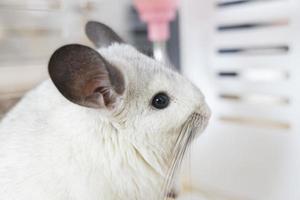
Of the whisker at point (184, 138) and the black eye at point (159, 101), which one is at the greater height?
the black eye at point (159, 101)

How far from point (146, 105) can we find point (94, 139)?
12 cm

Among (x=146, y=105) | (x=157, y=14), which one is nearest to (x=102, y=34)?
(x=146, y=105)

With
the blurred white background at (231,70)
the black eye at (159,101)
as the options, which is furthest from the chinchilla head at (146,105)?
the blurred white background at (231,70)

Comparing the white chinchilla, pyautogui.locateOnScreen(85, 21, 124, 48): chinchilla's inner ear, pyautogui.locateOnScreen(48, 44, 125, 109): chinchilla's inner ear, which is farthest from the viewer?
pyautogui.locateOnScreen(85, 21, 124, 48): chinchilla's inner ear

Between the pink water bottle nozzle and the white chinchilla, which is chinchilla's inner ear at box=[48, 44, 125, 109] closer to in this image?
the white chinchilla

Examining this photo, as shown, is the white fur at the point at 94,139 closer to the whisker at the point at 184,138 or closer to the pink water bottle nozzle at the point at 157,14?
the whisker at the point at 184,138

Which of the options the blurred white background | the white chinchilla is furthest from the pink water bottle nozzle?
the white chinchilla

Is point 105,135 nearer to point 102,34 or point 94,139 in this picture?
point 94,139

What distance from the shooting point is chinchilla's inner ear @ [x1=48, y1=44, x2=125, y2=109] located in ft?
2.01

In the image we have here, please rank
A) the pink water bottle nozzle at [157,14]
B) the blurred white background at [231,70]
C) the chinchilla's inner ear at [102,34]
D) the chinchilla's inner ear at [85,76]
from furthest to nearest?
the pink water bottle nozzle at [157,14]
the blurred white background at [231,70]
the chinchilla's inner ear at [102,34]
the chinchilla's inner ear at [85,76]

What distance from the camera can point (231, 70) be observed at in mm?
1211

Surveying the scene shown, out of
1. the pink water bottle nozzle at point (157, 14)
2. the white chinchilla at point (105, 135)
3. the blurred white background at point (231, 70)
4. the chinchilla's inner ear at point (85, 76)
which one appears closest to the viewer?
the chinchilla's inner ear at point (85, 76)

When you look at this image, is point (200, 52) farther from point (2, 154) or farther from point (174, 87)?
point (2, 154)

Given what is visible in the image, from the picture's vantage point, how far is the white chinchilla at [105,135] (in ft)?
2.42
